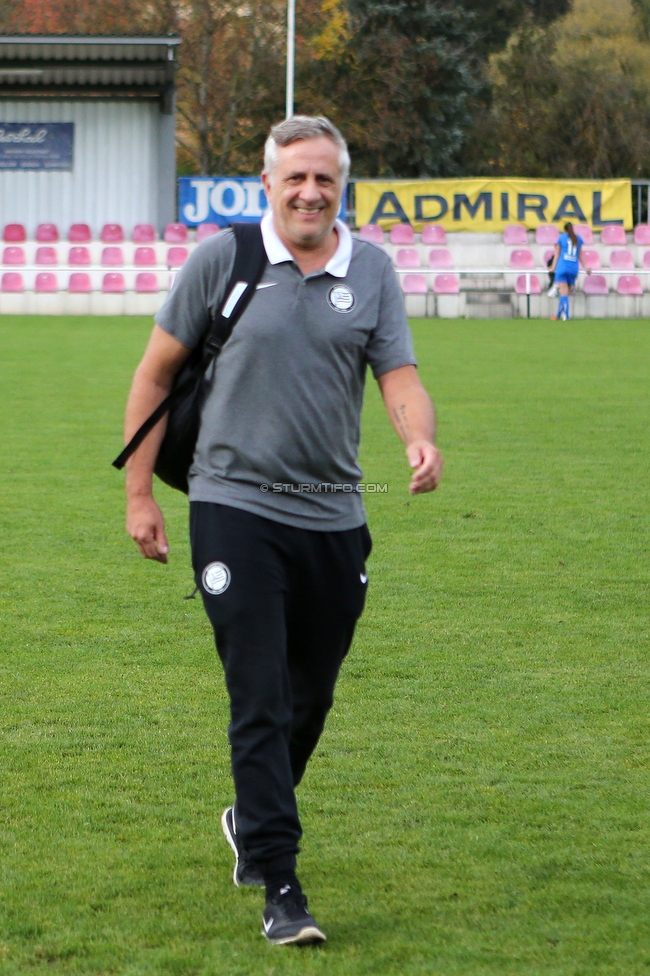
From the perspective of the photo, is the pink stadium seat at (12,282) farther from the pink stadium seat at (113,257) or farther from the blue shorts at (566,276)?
the blue shorts at (566,276)

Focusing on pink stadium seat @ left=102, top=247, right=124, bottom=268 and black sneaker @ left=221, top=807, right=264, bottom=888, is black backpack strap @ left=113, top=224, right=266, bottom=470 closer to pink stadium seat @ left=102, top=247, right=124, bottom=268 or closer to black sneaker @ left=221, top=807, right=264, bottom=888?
black sneaker @ left=221, top=807, right=264, bottom=888

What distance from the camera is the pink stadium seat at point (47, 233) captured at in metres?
30.8

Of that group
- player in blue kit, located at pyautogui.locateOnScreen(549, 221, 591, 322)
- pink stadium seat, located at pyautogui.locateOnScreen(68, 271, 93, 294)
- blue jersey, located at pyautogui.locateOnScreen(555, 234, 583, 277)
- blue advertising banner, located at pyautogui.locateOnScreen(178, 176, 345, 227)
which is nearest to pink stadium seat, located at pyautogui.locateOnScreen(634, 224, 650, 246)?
player in blue kit, located at pyautogui.locateOnScreen(549, 221, 591, 322)

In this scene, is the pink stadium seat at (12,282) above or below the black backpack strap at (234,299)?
below

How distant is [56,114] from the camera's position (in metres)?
31.6

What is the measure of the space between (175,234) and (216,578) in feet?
92.0

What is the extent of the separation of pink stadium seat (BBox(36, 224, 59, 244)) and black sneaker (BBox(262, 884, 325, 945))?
28.8 metres

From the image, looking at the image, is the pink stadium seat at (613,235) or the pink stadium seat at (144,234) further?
the pink stadium seat at (613,235)

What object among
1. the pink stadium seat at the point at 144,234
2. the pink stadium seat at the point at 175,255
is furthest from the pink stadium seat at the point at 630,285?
the pink stadium seat at the point at 144,234

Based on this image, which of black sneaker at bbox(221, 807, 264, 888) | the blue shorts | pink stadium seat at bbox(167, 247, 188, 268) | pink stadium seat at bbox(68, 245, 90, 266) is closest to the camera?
black sneaker at bbox(221, 807, 264, 888)

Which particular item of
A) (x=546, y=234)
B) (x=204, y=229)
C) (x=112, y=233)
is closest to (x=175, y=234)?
(x=204, y=229)

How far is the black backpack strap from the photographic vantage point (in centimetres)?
317

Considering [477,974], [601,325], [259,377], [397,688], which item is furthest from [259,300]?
[601,325]

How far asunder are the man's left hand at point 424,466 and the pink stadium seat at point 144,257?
27053mm
